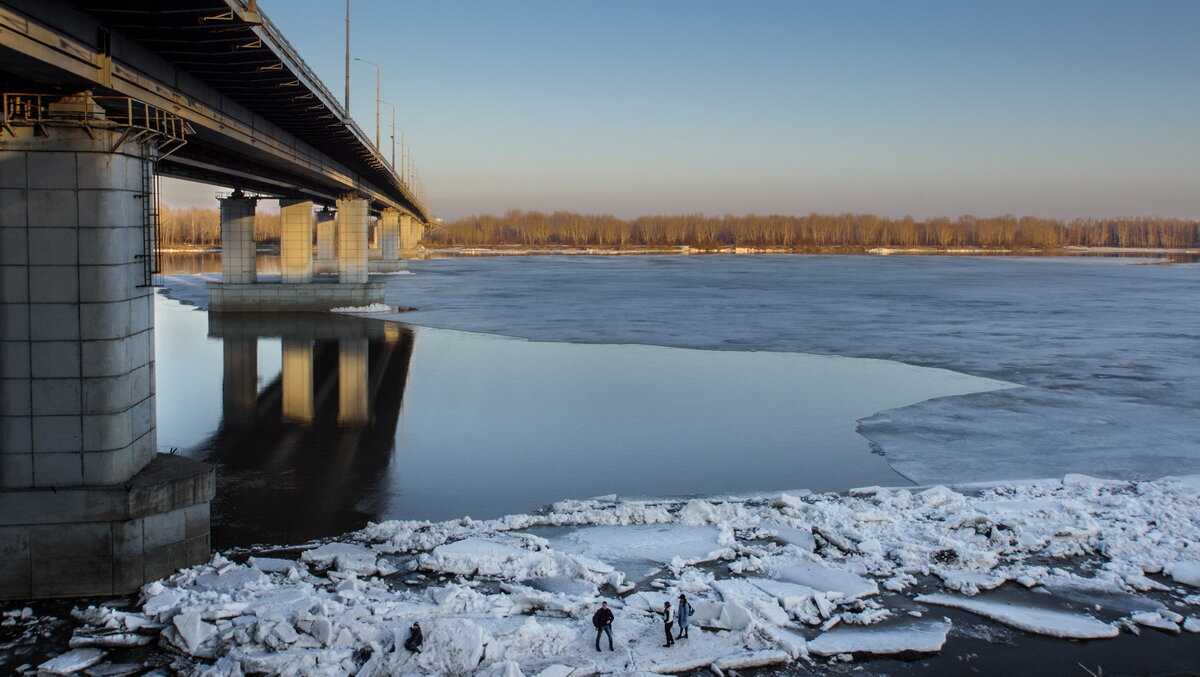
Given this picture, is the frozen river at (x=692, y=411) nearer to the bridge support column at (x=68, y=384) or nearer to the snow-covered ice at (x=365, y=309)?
the bridge support column at (x=68, y=384)

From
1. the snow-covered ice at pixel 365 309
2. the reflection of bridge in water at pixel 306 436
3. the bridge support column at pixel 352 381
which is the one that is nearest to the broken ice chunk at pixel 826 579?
the reflection of bridge in water at pixel 306 436

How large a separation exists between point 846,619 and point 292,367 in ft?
80.6

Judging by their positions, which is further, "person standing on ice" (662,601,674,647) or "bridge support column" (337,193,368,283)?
"bridge support column" (337,193,368,283)

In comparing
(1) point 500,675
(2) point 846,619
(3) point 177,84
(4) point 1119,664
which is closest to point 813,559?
(2) point 846,619

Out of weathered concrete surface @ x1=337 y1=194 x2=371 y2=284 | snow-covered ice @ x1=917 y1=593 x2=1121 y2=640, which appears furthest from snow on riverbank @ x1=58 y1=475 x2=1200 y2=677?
weathered concrete surface @ x1=337 y1=194 x2=371 y2=284

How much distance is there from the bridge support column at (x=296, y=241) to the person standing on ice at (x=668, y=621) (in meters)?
46.0

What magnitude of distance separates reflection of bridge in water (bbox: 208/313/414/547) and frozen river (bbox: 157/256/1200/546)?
0.09 metres

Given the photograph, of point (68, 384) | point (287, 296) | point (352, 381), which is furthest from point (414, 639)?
point (287, 296)

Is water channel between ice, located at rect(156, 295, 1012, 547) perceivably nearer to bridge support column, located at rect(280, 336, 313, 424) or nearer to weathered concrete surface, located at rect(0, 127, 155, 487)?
bridge support column, located at rect(280, 336, 313, 424)

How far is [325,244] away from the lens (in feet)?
317

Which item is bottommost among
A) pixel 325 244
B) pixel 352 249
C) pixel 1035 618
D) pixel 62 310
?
pixel 1035 618

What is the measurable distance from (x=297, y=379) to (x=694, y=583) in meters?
20.3

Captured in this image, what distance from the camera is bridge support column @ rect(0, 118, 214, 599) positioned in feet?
38.7

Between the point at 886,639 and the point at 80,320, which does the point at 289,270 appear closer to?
the point at 80,320
